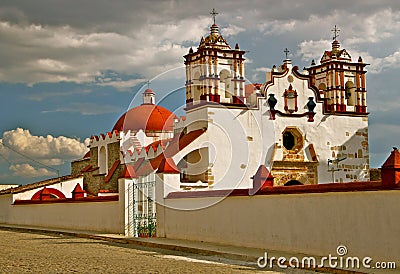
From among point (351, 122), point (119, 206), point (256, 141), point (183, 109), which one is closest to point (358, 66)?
point (351, 122)

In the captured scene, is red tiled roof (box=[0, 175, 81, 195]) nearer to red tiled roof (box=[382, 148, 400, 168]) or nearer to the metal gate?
the metal gate

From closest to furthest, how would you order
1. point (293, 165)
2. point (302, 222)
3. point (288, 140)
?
point (302, 222)
point (293, 165)
point (288, 140)

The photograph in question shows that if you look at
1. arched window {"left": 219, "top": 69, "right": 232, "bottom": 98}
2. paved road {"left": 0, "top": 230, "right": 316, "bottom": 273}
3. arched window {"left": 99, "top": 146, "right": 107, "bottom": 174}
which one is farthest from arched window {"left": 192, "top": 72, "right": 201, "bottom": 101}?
paved road {"left": 0, "top": 230, "right": 316, "bottom": 273}

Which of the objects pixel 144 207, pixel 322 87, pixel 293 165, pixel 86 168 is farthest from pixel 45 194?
pixel 322 87

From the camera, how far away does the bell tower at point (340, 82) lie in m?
27.2

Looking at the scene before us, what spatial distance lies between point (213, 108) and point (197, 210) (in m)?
8.79

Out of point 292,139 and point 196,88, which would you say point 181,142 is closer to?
point 196,88

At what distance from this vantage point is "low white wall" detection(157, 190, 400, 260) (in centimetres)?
1058

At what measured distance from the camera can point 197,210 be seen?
16297 millimetres

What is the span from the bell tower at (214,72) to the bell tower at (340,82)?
145 inches

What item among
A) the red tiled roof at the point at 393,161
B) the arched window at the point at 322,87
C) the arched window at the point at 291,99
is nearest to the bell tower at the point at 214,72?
the arched window at the point at 291,99

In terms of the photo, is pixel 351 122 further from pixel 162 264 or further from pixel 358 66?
pixel 162 264

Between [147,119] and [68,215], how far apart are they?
403 inches

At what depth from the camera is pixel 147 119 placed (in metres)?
32.4
